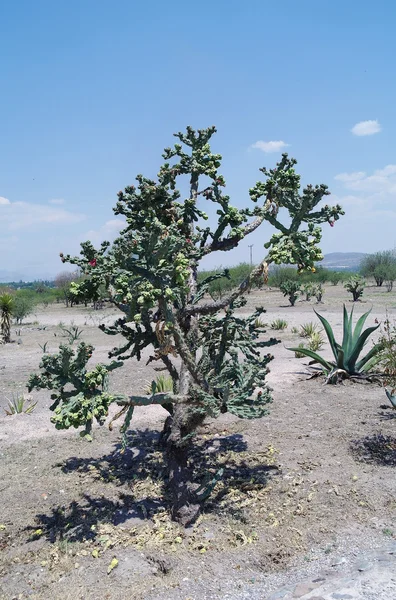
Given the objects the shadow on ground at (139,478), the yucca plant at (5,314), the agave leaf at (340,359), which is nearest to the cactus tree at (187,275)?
the shadow on ground at (139,478)

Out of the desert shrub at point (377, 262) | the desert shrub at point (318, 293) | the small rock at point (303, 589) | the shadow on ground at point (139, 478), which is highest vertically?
the desert shrub at point (377, 262)

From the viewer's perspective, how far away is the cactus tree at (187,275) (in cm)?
364

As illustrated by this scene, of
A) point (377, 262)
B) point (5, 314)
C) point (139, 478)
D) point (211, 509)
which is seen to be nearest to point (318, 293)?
point (5, 314)

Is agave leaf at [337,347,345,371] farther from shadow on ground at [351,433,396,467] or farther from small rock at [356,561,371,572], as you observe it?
small rock at [356,561,371,572]

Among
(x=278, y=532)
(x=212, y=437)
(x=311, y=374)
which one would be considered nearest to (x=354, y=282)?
(x=311, y=374)

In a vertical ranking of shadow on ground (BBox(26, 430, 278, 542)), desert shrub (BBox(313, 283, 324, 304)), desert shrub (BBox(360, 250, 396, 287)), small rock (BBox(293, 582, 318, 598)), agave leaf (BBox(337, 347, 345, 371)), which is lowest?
small rock (BBox(293, 582, 318, 598))

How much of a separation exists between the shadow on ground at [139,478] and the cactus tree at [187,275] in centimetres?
32

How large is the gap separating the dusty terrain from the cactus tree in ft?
1.51

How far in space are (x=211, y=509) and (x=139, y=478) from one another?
104 cm

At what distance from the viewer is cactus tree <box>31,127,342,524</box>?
3641 millimetres

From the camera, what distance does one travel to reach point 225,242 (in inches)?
195

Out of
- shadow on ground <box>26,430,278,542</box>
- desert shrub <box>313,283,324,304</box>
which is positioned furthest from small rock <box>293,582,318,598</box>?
desert shrub <box>313,283,324,304</box>

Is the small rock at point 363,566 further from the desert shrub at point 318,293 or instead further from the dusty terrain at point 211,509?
the desert shrub at point 318,293

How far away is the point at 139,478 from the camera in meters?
5.41
